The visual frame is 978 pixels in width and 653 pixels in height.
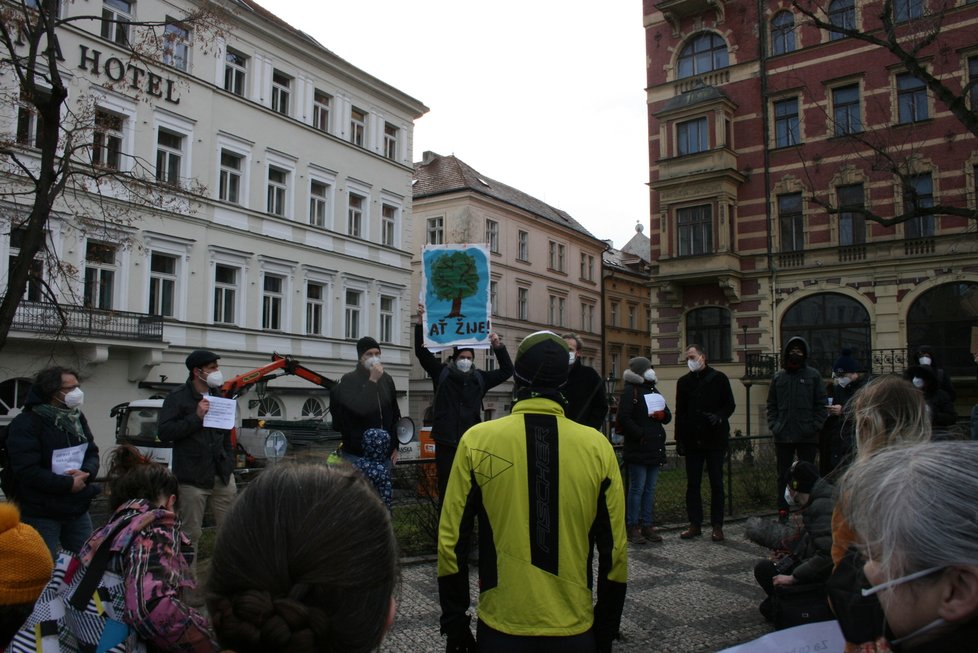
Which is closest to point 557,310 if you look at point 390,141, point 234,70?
point 390,141

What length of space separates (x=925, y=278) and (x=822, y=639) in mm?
28081

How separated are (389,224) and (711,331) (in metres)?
15.5

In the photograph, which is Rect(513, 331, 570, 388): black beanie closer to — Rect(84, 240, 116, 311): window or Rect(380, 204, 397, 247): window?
Rect(84, 240, 116, 311): window

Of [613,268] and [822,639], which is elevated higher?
[613,268]

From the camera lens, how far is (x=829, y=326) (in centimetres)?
2759

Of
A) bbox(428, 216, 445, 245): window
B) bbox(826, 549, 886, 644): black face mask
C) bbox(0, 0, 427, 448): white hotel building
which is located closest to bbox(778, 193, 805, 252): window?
bbox(0, 0, 427, 448): white hotel building

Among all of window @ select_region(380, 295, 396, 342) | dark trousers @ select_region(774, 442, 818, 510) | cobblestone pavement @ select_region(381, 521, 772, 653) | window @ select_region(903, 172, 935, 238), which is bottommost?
cobblestone pavement @ select_region(381, 521, 772, 653)

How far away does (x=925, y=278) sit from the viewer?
25.8 meters

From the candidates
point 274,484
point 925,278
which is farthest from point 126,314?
point 925,278

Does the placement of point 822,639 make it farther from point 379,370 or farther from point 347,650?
point 379,370

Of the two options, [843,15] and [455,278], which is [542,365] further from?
[843,15]

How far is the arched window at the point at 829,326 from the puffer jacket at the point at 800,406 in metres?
20.3

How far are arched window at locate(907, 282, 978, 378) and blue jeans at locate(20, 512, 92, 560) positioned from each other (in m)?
26.3

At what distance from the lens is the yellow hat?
2549 millimetres
